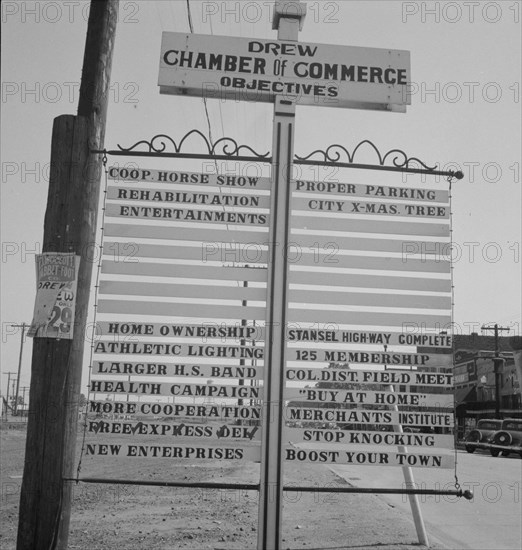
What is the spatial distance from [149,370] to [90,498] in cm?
641

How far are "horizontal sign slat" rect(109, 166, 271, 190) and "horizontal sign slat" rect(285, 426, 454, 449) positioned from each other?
1.94m

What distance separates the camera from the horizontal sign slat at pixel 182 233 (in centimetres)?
529

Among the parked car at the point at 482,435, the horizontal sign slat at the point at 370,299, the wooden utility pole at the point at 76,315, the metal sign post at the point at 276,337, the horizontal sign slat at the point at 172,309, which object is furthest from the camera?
the parked car at the point at 482,435

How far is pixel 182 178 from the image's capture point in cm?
535

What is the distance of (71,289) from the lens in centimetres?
484

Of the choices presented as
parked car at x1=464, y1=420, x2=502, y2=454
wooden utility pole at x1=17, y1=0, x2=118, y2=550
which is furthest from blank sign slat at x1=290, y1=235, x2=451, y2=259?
parked car at x1=464, y1=420, x2=502, y2=454

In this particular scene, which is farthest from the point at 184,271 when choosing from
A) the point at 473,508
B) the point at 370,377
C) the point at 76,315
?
the point at 473,508

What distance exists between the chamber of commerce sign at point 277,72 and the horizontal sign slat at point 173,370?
2.29 m

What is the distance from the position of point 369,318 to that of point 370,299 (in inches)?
6.1

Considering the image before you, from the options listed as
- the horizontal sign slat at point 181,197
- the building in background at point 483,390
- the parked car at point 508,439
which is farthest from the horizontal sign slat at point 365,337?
the building in background at point 483,390

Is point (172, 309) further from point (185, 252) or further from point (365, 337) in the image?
point (365, 337)

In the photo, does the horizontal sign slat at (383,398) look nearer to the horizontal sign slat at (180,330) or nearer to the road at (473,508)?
the horizontal sign slat at (180,330)

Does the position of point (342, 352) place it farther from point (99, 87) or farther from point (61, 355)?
point (99, 87)

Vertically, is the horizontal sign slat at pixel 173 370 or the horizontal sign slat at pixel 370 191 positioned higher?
the horizontal sign slat at pixel 370 191
